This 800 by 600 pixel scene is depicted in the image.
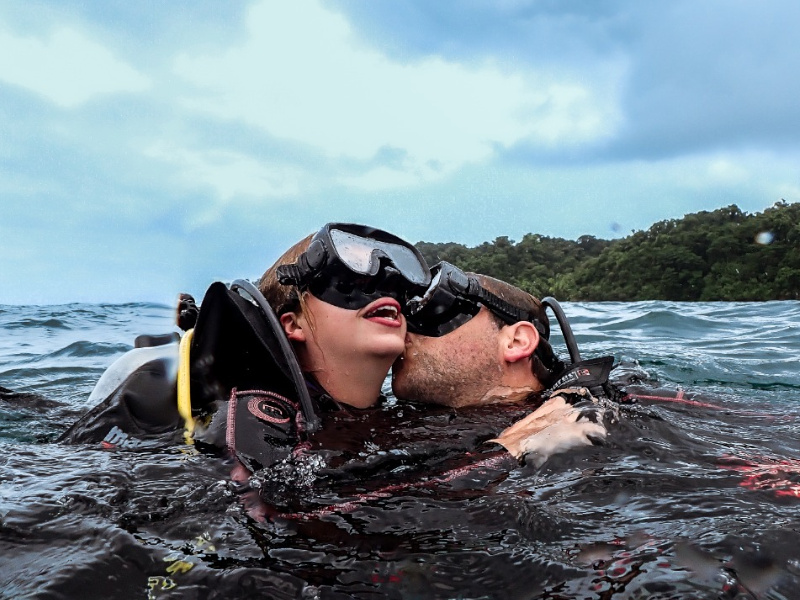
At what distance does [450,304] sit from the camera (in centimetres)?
412

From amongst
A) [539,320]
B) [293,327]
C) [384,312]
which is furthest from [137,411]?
[539,320]

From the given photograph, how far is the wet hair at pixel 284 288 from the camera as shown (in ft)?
12.1

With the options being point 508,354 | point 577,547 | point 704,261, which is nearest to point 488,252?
point 704,261

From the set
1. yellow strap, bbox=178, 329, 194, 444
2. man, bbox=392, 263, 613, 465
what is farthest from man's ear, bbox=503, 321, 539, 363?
yellow strap, bbox=178, 329, 194, 444

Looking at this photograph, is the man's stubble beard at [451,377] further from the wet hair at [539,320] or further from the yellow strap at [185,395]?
the yellow strap at [185,395]

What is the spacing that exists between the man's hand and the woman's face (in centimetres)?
78

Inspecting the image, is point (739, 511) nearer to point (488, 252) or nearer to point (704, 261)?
point (488, 252)

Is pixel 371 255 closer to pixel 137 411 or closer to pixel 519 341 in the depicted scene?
pixel 519 341

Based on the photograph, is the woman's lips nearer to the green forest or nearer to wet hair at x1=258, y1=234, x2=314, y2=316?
wet hair at x1=258, y1=234, x2=314, y2=316

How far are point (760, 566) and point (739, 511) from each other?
15.3 inches

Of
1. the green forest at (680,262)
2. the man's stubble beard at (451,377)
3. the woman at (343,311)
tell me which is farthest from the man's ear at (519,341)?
the green forest at (680,262)

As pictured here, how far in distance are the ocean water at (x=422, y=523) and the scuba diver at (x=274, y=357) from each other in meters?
Result: 0.16

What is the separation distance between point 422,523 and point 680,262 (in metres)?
44.0

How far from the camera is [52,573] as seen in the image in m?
1.92
